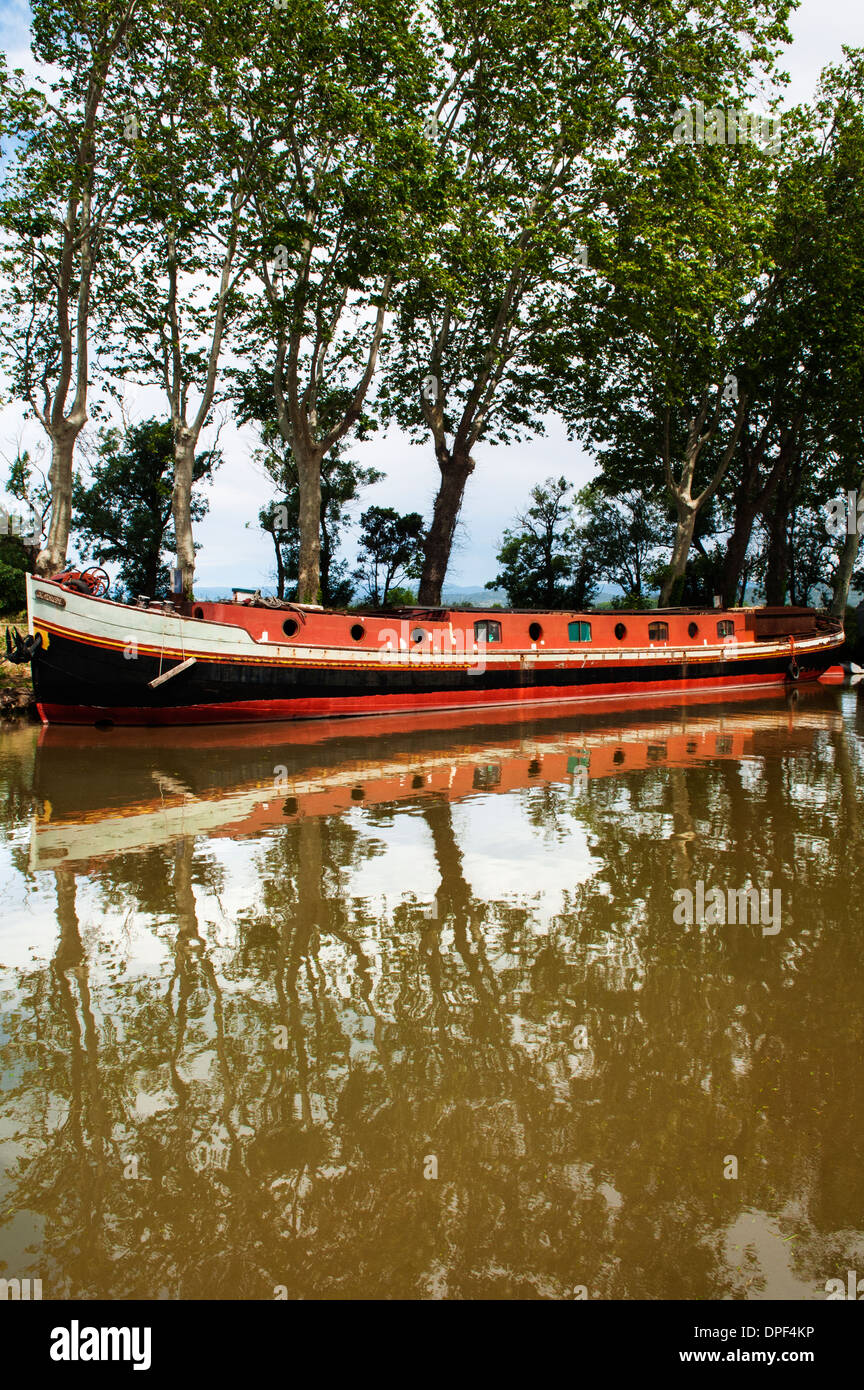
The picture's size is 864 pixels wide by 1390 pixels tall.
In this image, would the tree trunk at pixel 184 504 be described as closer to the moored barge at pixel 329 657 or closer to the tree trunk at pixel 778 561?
the moored barge at pixel 329 657

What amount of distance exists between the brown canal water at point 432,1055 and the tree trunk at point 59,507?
38.0ft

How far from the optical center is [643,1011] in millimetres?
4602

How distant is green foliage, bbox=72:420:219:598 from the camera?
1260 inches

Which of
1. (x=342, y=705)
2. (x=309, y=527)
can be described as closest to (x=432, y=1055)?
(x=342, y=705)

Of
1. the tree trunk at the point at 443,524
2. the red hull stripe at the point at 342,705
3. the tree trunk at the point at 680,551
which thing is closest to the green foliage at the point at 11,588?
the red hull stripe at the point at 342,705

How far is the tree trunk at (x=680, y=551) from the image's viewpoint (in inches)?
1158

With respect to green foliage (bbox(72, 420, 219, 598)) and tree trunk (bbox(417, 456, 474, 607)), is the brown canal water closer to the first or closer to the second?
tree trunk (bbox(417, 456, 474, 607))

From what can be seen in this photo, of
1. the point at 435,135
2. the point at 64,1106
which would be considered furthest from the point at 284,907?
the point at 435,135

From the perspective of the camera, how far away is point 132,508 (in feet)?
108

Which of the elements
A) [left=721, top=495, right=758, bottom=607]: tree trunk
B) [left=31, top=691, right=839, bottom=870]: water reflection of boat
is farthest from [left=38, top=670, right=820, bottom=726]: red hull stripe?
[left=721, top=495, right=758, bottom=607]: tree trunk

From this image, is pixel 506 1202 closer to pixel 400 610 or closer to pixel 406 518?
pixel 400 610

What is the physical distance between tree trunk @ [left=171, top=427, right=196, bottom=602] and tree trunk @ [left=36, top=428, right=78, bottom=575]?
264 centimetres
